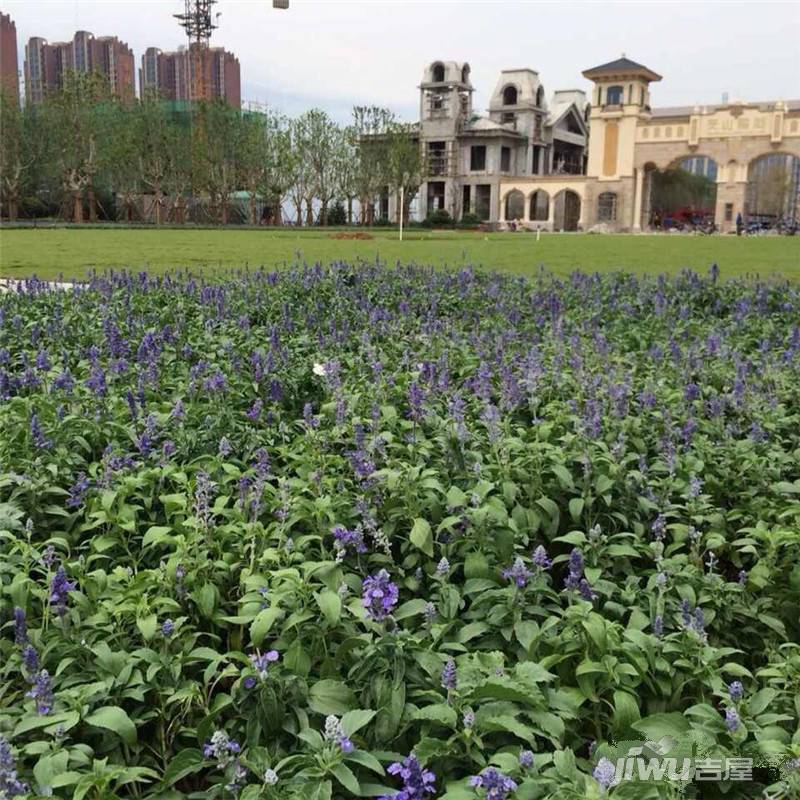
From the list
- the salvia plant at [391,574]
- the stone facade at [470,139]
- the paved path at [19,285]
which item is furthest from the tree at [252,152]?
the salvia plant at [391,574]

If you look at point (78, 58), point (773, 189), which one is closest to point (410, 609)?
point (78, 58)

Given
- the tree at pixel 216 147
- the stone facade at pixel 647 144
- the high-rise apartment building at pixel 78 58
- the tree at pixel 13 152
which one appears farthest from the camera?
the high-rise apartment building at pixel 78 58

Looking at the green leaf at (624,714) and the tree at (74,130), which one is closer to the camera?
the green leaf at (624,714)

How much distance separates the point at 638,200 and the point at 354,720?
227 feet

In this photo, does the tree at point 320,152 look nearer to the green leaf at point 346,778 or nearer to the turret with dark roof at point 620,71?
the turret with dark roof at point 620,71

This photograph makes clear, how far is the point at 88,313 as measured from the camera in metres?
7.25

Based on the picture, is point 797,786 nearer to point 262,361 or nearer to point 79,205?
point 262,361

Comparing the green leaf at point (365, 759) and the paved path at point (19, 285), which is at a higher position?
the paved path at point (19, 285)

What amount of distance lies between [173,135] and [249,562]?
57270mm

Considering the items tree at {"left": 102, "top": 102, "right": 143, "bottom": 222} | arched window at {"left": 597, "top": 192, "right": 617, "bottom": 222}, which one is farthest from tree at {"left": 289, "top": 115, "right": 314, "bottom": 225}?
arched window at {"left": 597, "top": 192, "right": 617, "bottom": 222}

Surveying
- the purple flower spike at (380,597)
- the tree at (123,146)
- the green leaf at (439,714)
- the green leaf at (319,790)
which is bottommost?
the green leaf at (319,790)

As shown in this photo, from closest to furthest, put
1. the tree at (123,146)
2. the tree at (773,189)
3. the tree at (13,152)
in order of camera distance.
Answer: the tree at (13,152) < the tree at (123,146) < the tree at (773,189)

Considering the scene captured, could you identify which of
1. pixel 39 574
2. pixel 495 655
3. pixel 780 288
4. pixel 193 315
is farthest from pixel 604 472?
pixel 780 288

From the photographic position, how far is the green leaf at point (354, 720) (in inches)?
81.4
